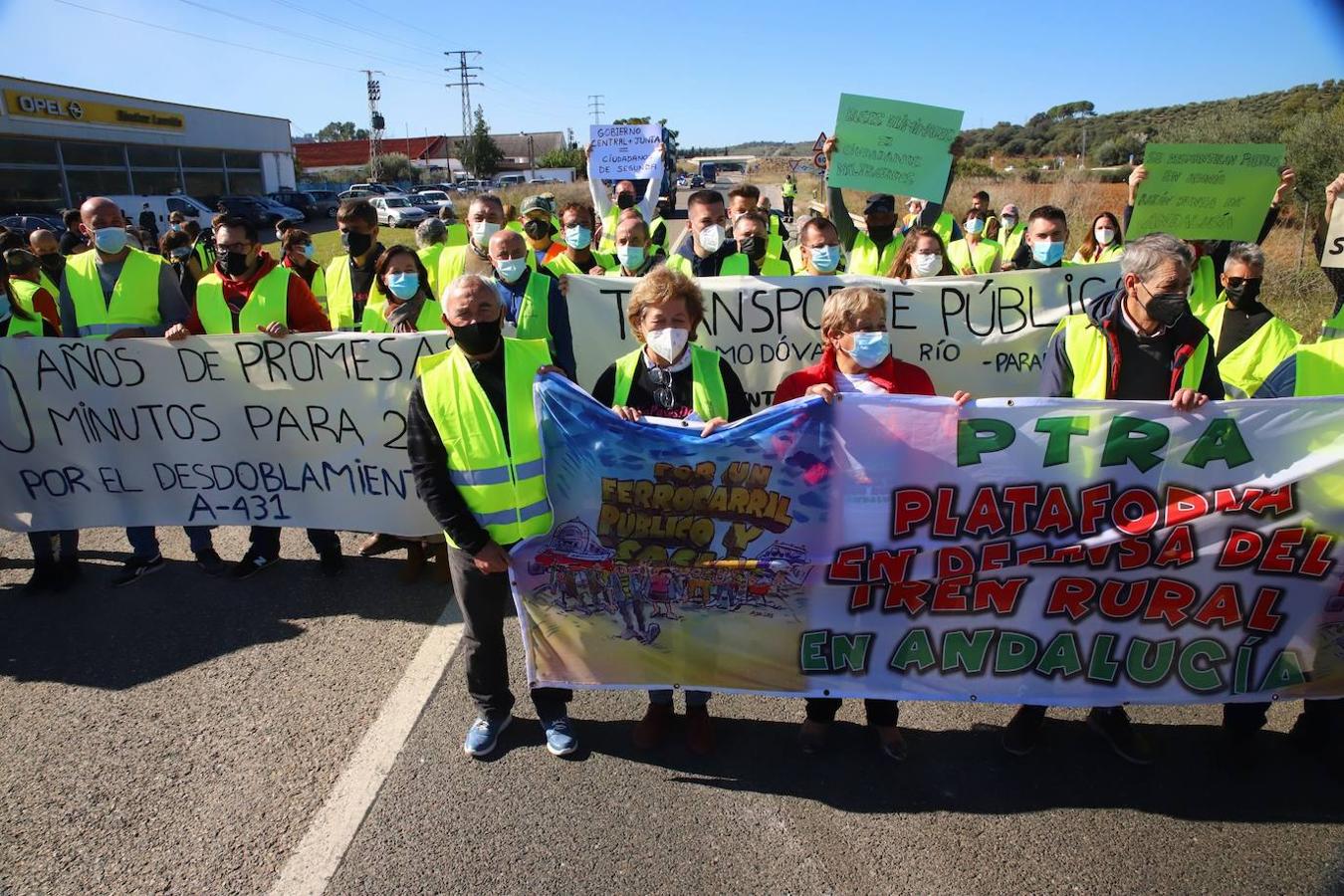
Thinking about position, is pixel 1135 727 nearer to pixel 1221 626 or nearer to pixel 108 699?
pixel 1221 626

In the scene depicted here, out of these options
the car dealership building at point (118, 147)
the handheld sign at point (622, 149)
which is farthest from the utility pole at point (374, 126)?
the handheld sign at point (622, 149)

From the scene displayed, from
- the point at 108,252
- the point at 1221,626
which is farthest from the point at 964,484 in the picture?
the point at 108,252

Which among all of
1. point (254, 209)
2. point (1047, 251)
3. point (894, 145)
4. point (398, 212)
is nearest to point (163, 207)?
point (254, 209)

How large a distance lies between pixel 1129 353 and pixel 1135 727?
1.56 meters

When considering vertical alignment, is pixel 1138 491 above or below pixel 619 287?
below

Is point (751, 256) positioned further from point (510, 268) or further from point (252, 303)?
point (252, 303)

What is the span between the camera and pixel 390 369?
466 centimetres

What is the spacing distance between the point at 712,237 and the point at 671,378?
9.66 feet

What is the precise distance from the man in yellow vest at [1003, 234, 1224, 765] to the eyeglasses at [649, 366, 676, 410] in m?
1.65

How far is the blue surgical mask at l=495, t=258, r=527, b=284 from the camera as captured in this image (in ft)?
16.4

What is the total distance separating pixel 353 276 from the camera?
5.61 metres

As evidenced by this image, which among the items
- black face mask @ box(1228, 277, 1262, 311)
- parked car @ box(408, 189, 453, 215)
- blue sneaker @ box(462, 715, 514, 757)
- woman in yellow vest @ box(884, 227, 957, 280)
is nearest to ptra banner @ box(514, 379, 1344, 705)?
blue sneaker @ box(462, 715, 514, 757)

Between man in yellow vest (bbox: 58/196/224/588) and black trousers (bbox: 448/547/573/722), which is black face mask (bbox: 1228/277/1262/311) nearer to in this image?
black trousers (bbox: 448/547/573/722)

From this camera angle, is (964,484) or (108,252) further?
(108,252)
